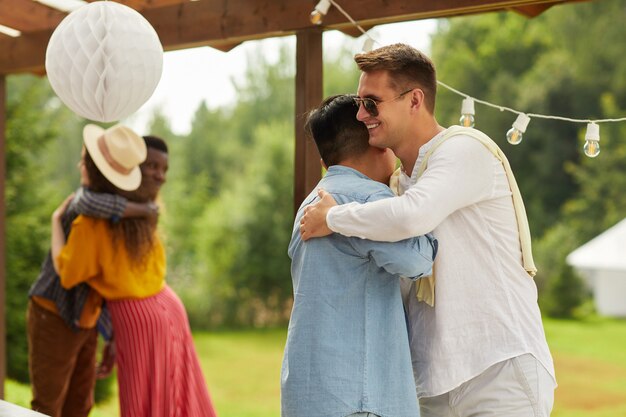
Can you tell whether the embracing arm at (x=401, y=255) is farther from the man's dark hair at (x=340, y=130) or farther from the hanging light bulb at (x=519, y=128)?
the hanging light bulb at (x=519, y=128)

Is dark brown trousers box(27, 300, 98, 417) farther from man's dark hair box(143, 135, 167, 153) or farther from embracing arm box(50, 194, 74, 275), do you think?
man's dark hair box(143, 135, 167, 153)

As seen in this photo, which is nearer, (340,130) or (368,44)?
(340,130)

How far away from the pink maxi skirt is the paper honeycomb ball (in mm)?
1124

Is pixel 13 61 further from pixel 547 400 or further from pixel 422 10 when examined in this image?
pixel 547 400

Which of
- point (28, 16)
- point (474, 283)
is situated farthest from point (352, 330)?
point (28, 16)

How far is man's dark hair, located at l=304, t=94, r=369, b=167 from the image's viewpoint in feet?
6.99

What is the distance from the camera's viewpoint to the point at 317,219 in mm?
2008

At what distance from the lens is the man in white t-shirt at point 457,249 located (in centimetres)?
198

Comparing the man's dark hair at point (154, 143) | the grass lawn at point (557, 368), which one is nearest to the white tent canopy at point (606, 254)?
the grass lawn at point (557, 368)

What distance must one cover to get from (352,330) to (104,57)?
126cm

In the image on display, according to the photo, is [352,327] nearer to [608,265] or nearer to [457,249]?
[457,249]

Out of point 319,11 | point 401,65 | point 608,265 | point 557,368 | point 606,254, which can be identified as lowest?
point 557,368

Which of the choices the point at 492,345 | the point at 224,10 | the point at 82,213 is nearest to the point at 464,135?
the point at 492,345

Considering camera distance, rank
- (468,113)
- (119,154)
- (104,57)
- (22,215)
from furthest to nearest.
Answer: (22,215), (119,154), (468,113), (104,57)
